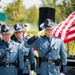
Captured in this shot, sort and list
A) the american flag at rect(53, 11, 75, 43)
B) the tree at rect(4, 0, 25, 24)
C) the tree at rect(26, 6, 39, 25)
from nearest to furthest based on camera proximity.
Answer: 1. the american flag at rect(53, 11, 75, 43)
2. the tree at rect(4, 0, 25, 24)
3. the tree at rect(26, 6, 39, 25)

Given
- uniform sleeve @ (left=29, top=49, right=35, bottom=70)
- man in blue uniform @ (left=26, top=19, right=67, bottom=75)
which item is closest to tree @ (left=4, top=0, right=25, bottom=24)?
uniform sleeve @ (left=29, top=49, right=35, bottom=70)

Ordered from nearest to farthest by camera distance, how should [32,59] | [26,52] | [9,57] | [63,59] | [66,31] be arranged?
[9,57]
[63,59]
[32,59]
[26,52]
[66,31]

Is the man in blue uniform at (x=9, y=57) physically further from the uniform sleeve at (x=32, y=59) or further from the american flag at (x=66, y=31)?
the american flag at (x=66, y=31)

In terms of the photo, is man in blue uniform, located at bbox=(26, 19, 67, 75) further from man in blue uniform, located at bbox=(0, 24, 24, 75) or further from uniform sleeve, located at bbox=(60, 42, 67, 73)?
man in blue uniform, located at bbox=(0, 24, 24, 75)

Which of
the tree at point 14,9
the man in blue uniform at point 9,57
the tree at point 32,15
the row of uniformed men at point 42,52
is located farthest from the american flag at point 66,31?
the tree at point 32,15

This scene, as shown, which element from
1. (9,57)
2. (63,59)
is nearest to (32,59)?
(63,59)

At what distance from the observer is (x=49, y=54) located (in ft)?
22.1

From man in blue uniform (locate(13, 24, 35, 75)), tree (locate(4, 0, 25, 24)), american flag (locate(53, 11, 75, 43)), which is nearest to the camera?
man in blue uniform (locate(13, 24, 35, 75))

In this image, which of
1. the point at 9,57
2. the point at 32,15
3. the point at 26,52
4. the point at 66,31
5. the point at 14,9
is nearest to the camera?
the point at 9,57

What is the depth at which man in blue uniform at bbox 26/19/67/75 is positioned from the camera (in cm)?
674

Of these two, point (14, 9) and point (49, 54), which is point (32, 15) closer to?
point (14, 9)

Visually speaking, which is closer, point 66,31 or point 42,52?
point 42,52

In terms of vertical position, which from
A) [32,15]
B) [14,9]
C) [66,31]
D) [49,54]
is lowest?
[49,54]

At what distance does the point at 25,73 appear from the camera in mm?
7707
